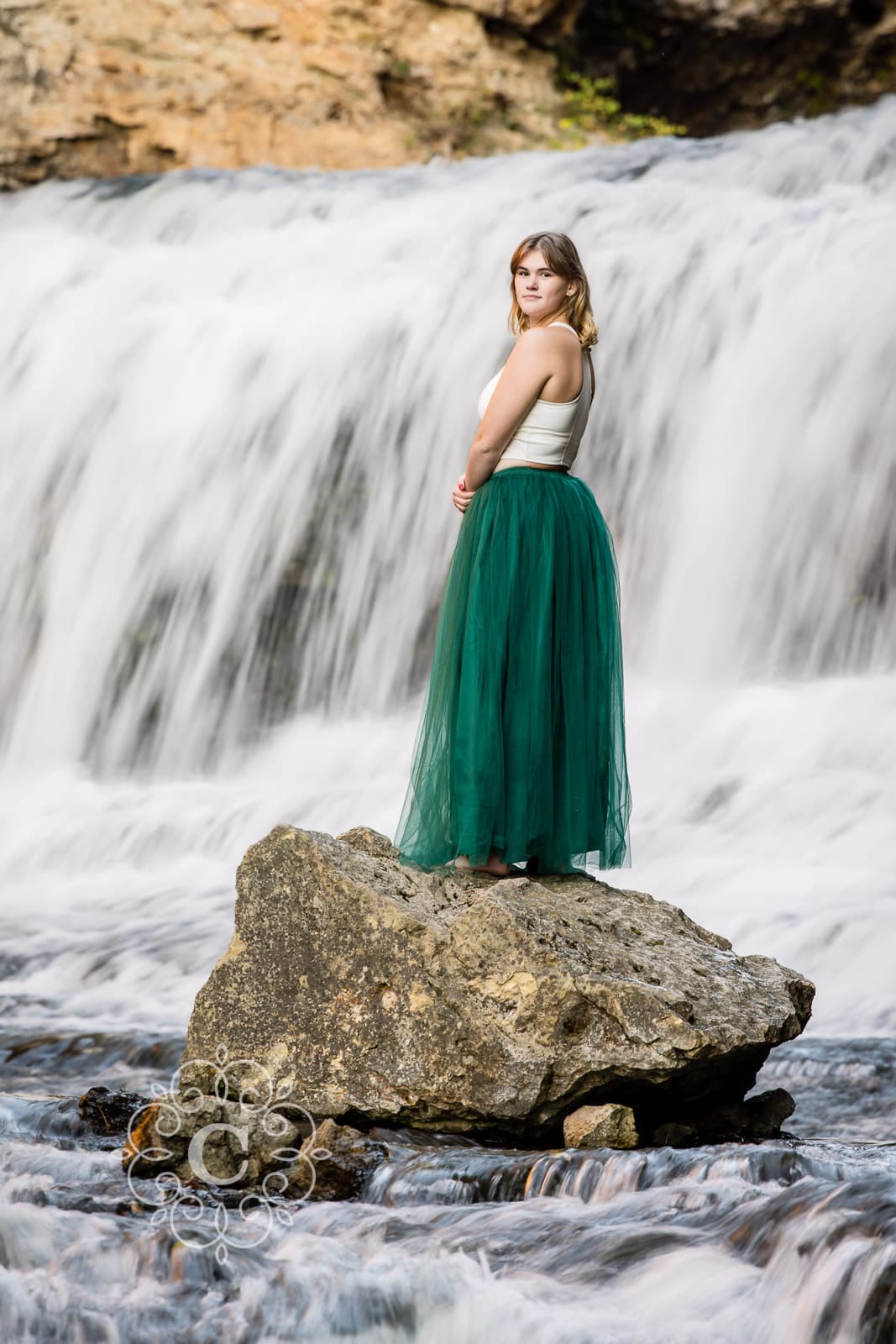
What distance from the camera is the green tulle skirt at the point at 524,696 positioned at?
3.90 m

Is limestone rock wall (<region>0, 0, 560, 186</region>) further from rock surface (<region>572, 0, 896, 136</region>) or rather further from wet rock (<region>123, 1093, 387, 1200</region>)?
wet rock (<region>123, 1093, 387, 1200</region>)

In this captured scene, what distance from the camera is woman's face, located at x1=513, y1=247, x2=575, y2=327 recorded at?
3.84m

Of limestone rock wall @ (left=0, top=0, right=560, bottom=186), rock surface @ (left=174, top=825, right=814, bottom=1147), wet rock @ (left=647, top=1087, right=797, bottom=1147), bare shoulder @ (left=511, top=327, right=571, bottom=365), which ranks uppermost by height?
limestone rock wall @ (left=0, top=0, right=560, bottom=186)

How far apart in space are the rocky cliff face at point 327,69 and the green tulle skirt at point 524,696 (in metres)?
10.1

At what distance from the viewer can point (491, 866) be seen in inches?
157

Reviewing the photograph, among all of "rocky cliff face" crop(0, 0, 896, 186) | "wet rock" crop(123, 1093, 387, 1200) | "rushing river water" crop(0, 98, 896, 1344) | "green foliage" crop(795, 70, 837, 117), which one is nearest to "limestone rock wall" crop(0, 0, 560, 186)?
"rocky cliff face" crop(0, 0, 896, 186)

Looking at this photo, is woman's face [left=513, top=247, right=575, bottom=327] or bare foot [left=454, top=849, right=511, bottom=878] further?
bare foot [left=454, top=849, right=511, bottom=878]

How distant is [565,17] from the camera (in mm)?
13664

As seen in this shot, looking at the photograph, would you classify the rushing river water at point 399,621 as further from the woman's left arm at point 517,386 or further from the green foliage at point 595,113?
the green foliage at point 595,113

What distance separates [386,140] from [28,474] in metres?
4.92

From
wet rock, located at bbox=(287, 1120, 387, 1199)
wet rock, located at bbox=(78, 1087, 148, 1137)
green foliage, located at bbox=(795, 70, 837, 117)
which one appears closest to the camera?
wet rock, located at bbox=(287, 1120, 387, 1199)

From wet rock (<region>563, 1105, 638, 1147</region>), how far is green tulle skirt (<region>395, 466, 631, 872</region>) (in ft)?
2.45

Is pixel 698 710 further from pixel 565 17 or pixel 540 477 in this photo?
pixel 565 17

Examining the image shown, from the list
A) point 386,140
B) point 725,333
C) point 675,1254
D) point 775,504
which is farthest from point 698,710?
point 386,140
